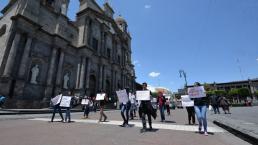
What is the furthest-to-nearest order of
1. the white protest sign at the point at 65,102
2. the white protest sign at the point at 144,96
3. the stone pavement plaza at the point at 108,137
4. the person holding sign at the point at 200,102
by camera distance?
1. the white protest sign at the point at 65,102
2. the white protest sign at the point at 144,96
3. the person holding sign at the point at 200,102
4. the stone pavement plaza at the point at 108,137

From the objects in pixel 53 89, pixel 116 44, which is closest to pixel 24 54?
pixel 53 89

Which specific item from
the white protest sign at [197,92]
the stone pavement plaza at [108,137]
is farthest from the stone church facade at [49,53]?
the white protest sign at [197,92]

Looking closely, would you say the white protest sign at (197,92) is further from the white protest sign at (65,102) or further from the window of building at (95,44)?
the window of building at (95,44)

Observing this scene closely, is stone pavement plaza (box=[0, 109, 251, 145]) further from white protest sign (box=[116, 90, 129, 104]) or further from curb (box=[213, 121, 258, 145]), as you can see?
white protest sign (box=[116, 90, 129, 104])

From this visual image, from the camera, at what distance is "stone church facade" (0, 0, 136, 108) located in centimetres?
1814

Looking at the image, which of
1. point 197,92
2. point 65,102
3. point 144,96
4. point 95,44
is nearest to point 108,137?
point 144,96

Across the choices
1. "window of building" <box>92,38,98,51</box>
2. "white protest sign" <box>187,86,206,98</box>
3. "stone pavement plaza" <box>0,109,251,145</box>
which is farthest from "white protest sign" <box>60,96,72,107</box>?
"window of building" <box>92,38,98,51</box>

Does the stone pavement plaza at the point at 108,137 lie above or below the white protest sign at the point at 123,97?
below

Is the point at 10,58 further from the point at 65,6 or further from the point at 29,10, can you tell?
the point at 65,6

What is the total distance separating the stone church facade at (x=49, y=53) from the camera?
18141mm

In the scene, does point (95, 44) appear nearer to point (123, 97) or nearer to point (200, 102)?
point (123, 97)

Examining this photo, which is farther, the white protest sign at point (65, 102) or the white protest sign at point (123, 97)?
the white protest sign at point (65, 102)

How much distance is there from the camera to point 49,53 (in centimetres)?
2359

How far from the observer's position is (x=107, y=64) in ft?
118
